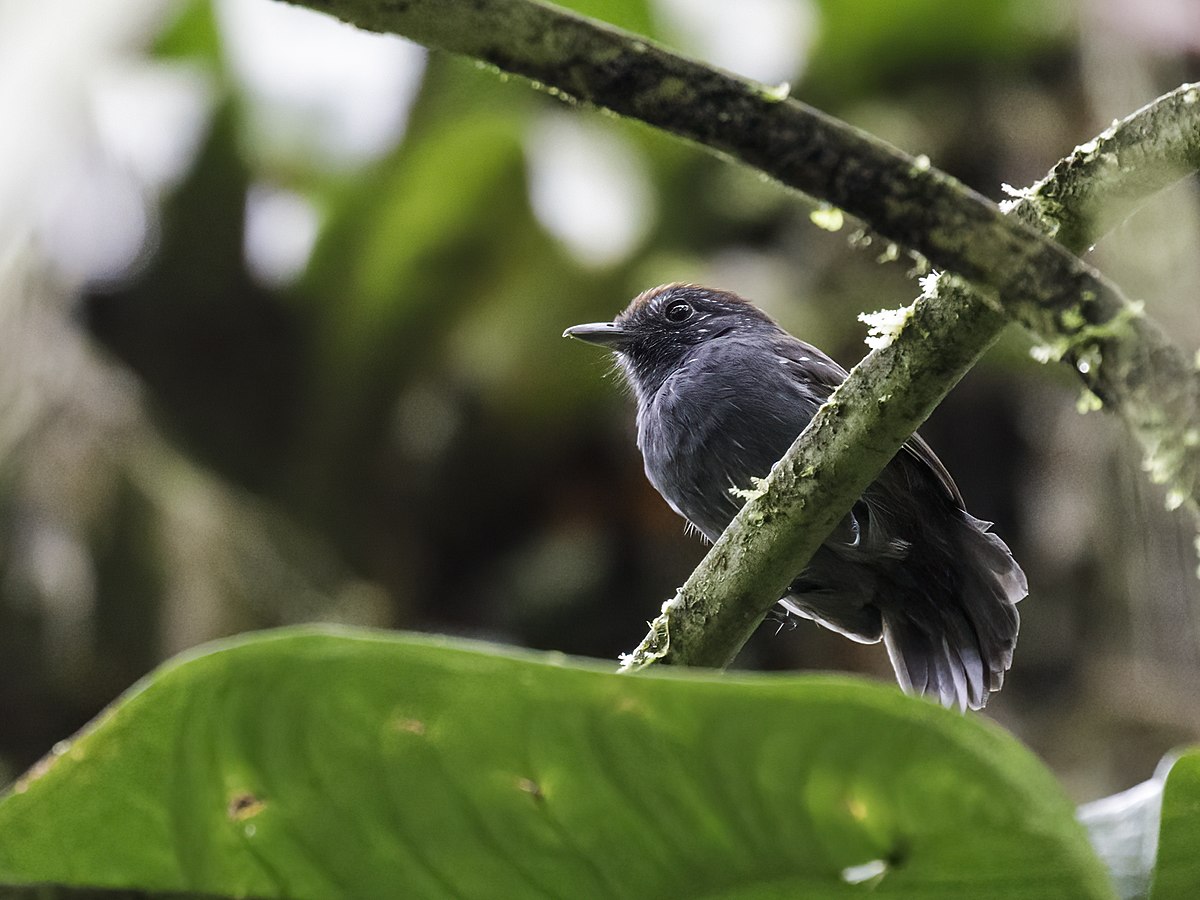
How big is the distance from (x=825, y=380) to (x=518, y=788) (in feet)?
7.64

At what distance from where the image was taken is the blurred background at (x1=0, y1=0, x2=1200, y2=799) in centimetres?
498

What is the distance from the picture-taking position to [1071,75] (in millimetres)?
6070

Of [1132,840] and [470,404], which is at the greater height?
[1132,840]

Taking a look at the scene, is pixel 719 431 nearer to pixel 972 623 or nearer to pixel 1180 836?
pixel 972 623

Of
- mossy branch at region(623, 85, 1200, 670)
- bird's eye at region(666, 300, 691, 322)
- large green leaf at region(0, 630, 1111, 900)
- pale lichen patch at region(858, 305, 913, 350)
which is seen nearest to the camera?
large green leaf at region(0, 630, 1111, 900)

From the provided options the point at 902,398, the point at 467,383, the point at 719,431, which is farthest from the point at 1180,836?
the point at 467,383

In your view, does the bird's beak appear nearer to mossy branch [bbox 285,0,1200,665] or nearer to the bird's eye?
the bird's eye

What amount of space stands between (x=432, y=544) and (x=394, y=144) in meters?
1.65

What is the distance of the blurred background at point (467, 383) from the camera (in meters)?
4.98

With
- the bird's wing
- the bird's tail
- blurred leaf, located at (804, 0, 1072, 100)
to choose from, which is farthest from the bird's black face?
blurred leaf, located at (804, 0, 1072, 100)

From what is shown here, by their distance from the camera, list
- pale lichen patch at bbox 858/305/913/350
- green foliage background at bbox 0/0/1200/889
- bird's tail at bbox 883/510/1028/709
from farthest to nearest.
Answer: green foliage background at bbox 0/0/1200/889 < bird's tail at bbox 883/510/1028/709 < pale lichen patch at bbox 858/305/913/350

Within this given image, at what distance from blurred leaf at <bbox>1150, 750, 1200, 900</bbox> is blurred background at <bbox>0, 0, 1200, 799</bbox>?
359 cm

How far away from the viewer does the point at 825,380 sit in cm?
337

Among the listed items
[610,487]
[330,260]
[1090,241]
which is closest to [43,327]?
[330,260]
